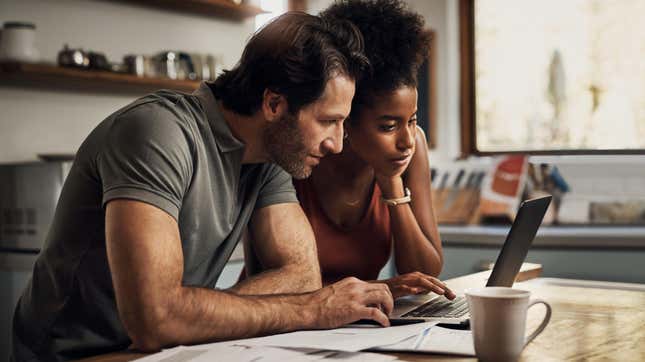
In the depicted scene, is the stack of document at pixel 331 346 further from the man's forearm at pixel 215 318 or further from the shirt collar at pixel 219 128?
the shirt collar at pixel 219 128

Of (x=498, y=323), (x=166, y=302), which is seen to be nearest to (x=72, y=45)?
(x=166, y=302)

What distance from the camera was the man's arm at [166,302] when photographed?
1252mm

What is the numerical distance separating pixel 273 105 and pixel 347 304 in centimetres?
48

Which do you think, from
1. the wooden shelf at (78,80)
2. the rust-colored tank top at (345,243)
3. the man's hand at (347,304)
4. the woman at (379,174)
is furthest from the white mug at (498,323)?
the wooden shelf at (78,80)

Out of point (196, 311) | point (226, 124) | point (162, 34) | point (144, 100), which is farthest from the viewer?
point (162, 34)

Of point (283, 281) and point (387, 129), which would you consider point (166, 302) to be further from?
point (387, 129)

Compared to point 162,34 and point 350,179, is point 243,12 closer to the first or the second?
point 162,34

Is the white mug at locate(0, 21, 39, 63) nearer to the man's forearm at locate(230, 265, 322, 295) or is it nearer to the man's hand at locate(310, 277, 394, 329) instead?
the man's forearm at locate(230, 265, 322, 295)

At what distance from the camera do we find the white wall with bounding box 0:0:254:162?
10.3 ft

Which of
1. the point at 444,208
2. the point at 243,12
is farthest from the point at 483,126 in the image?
the point at 243,12

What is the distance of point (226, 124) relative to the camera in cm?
162

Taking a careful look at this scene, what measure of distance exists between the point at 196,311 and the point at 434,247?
40.1 inches

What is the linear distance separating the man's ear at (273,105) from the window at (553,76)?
2589 mm

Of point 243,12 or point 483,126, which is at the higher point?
point 243,12
